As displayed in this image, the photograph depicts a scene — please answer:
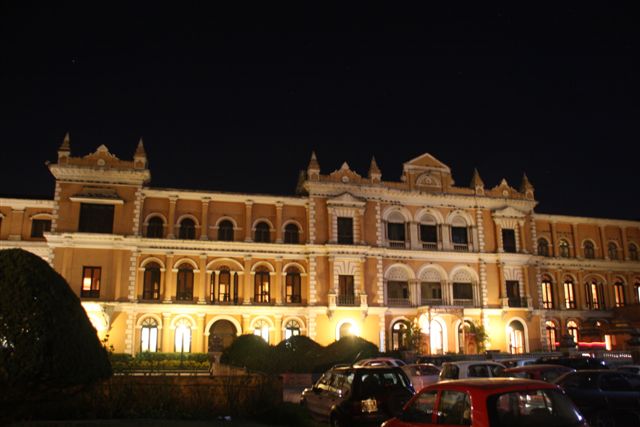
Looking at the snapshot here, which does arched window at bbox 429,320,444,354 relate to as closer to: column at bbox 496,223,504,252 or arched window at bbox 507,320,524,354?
arched window at bbox 507,320,524,354

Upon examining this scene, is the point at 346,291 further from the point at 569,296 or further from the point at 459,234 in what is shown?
the point at 569,296

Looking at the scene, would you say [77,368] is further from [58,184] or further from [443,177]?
[443,177]

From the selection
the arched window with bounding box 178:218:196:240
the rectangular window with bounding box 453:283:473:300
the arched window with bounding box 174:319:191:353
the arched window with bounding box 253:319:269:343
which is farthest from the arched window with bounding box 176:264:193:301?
the rectangular window with bounding box 453:283:473:300

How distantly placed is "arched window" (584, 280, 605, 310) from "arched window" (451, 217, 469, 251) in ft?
42.4

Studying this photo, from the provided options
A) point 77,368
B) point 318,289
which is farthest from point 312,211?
point 77,368

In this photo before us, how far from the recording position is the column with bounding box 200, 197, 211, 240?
4512 centimetres

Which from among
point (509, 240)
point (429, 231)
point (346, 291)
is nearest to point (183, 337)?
point (346, 291)

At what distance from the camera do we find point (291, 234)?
156 ft

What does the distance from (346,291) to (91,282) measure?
18.2 meters

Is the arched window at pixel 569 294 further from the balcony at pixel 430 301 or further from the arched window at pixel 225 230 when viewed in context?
the arched window at pixel 225 230

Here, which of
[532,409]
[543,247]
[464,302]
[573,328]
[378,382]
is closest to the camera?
[532,409]

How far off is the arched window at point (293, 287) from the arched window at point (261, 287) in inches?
56.6

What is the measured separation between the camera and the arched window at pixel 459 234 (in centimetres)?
5056

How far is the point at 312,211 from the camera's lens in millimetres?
46938
